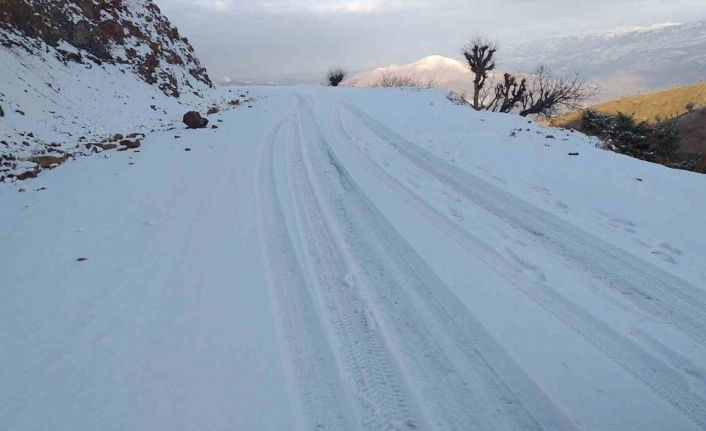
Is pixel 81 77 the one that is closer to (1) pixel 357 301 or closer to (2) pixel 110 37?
(2) pixel 110 37

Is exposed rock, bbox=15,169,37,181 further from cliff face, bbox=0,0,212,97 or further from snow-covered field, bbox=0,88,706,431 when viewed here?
cliff face, bbox=0,0,212,97

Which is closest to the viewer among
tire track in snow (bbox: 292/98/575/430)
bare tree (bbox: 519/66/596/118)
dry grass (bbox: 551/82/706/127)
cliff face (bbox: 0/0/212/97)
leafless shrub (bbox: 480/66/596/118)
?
tire track in snow (bbox: 292/98/575/430)

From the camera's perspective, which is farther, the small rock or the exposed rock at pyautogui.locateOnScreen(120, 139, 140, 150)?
the exposed rock at pyautogui.locateOnScreen(120, 139, 140, 150)

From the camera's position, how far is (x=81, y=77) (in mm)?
13344

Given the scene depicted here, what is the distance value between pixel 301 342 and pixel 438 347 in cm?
102

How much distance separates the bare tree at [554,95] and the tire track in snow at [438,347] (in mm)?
27435

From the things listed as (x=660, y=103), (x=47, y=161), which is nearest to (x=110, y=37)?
(x=47, y=161)

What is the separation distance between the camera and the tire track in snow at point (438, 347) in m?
2.56

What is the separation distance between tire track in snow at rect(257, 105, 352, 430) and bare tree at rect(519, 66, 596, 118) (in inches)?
1097

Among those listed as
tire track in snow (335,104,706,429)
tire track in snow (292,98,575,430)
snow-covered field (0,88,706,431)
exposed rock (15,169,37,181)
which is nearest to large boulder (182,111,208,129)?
exposed rock (15,169,37,181)

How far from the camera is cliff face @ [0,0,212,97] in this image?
12734 millimetres

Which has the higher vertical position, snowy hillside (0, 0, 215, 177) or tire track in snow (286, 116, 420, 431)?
snowy hillside (0, 0, 215, 177)

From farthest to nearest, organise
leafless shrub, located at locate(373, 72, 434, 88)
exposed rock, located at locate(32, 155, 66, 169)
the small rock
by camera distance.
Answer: leafless shrub, located at locate(373, 72, 434, 88)
exposed rock, located at locate(32, 155, 66, 169)
the small rock

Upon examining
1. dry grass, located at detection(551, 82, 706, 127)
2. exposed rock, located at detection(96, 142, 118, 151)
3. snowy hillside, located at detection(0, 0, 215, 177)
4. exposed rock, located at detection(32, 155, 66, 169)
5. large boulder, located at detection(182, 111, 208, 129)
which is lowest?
dry grass, located at detection(551, 82, 706, 127)
